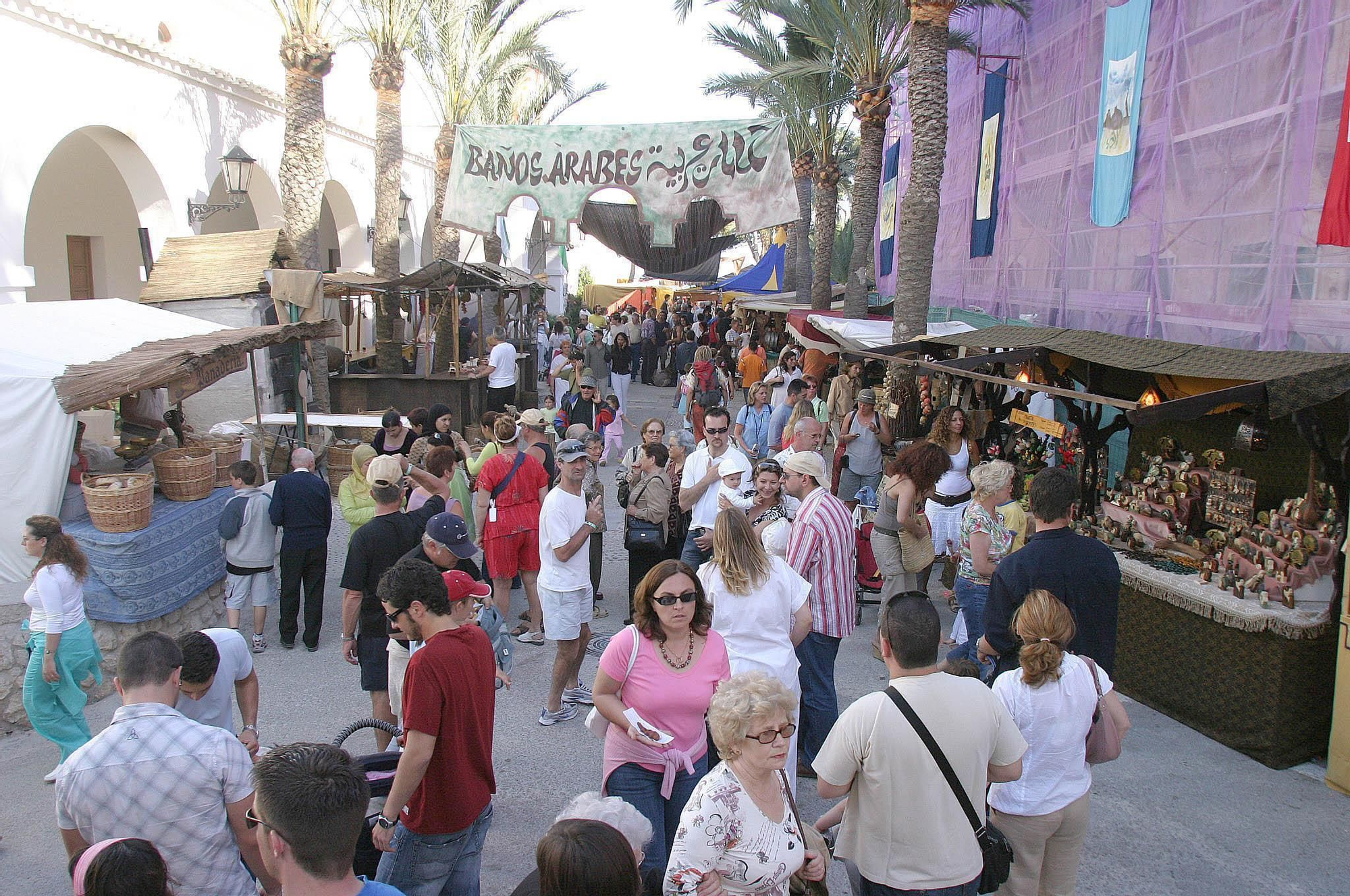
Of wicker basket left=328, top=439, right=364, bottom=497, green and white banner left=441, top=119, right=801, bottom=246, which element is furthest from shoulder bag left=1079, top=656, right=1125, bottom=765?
wicker basket left=328, top=439, right=364, bottom=497

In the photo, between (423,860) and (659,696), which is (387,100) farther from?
(423,860)

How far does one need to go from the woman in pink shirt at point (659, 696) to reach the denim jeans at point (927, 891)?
2.56 feet

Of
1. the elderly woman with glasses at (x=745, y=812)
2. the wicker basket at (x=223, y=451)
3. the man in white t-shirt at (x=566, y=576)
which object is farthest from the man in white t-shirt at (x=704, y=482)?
the wicker basket at (x=223, y=451)

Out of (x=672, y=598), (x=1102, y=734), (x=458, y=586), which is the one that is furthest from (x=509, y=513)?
(x=1102, y=734)

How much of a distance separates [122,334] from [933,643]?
25.6 ft

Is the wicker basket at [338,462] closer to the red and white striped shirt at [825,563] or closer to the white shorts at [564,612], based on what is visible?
the white shorts at [564,612]

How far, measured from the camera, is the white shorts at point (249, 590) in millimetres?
6957

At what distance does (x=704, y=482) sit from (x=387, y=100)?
15.9 m

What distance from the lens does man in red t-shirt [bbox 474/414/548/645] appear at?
6660 mm

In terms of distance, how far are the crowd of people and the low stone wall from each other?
4.14ft

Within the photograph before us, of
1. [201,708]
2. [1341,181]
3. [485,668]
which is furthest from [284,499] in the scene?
[1341,181]

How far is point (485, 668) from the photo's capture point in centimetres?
331

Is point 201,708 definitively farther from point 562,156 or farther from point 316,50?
point 316,50

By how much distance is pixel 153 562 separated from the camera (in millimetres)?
6605
